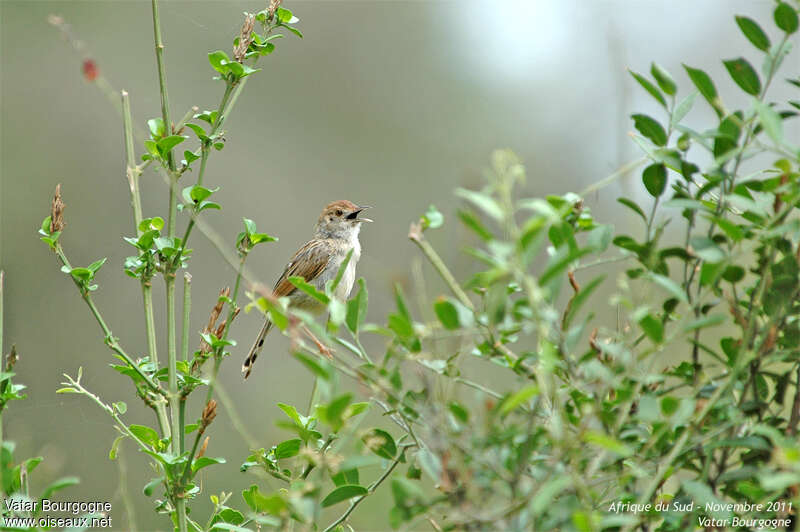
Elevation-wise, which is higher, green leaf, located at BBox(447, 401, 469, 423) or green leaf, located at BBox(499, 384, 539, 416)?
green leaf, located at BBox(499, 384, 539, 416)

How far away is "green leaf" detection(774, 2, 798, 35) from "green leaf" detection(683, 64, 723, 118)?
0.12 m

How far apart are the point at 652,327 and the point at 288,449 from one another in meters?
1.09

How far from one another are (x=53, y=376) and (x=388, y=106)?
7013 mm

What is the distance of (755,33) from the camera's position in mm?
1271

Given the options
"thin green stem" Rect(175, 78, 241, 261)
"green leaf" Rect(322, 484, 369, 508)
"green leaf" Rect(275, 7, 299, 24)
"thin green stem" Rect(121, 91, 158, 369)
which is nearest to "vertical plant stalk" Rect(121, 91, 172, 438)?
"thin green stem" Rect(121, 91, 158, 369)

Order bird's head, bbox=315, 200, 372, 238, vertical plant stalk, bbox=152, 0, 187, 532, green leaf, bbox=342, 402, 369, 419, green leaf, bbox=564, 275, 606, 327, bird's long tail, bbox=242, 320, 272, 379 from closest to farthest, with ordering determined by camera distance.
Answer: green leaf, bbox=564, 275, 606, 327 < green leaf, bbox=342, 402, 369, 419 < vertical plant stalk, bbox=152, 0, 187, 532 < bird's long tail, bbox=242, 320, 272, 379 < bird's head, bbox=315, 200, 372, 238

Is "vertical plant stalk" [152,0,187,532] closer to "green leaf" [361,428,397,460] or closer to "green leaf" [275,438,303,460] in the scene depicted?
"green leaf" [275,438,303,460]

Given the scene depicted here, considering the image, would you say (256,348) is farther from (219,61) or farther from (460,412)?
(460,412)

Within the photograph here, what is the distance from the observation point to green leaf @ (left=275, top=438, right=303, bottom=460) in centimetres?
190

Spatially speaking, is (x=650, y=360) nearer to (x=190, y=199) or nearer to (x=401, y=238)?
(x=190, y=199)

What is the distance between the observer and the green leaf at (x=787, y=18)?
1.20 meters

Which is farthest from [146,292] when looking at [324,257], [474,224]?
[324,257]

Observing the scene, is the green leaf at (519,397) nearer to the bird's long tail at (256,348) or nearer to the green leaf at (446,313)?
the green leaf at (446,313)

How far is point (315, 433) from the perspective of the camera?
73.2 inches
